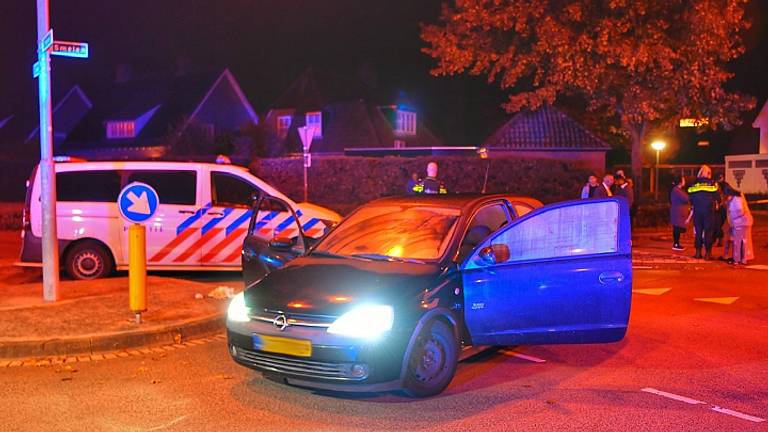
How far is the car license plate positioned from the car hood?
0.73ft

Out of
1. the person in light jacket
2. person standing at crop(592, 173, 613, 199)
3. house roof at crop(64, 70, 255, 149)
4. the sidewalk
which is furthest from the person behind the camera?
house roof at crop(64, 70, 255, 149)

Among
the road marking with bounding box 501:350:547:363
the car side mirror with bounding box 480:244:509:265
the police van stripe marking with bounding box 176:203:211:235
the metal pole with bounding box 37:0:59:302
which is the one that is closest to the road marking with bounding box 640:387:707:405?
the road marking with bounding box 501:350:547:363

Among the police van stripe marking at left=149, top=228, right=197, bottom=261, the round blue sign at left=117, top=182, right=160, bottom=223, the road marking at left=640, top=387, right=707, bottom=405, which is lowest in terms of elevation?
the road marking at left=640, top=387, right=707, bottom=405

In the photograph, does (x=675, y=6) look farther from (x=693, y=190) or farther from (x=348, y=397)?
(x=348, y=397)

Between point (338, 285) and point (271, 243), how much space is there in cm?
192

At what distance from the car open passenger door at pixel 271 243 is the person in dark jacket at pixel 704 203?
765cm

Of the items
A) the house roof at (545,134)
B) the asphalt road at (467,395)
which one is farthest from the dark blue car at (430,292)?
the house roof at (545,134)

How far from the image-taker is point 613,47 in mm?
18359

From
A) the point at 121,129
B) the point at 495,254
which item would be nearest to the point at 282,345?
the point at 495,254

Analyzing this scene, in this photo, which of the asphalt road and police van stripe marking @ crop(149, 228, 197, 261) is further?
police van stripe marking @ crop(149, 228, 197, 261)

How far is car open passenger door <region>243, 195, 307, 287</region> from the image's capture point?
27.2ft

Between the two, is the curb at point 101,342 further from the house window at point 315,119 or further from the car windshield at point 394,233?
the house window at point 315,119

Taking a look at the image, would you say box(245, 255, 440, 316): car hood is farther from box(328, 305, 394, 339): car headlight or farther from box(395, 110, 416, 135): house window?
box(395, 110, 416, 135): house window

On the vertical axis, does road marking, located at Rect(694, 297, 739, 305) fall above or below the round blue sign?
below
